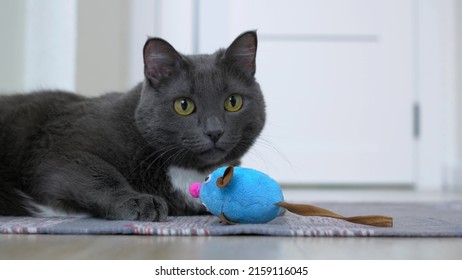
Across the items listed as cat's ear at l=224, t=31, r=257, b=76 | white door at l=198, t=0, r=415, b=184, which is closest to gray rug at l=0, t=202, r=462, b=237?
cat's ear at l=224, t=31, r=257, b=76

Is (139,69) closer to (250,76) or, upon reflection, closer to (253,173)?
(250,76)

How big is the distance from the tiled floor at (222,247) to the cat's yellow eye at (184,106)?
37 centimetres

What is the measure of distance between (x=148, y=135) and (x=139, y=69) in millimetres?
1630

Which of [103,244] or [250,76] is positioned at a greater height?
[250,76]


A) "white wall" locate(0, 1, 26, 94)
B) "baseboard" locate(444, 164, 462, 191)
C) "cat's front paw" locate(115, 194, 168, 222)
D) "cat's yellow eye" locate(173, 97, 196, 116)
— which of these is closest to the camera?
"cat's front paw" locate(115, 194, 168, 222)

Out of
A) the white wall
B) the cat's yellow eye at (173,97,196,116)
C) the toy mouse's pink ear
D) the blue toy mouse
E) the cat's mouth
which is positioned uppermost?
the white wall

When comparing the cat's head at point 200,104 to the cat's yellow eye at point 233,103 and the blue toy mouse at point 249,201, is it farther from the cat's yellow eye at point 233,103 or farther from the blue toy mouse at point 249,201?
the blue toy mouse at point 249,201

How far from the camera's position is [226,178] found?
3.45 feet

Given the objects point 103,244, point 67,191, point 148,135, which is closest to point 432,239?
point 103,244

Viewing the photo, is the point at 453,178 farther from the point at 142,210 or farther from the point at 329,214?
the point at 142,210

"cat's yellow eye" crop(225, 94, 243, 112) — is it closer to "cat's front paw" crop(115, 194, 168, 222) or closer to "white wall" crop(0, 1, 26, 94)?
"cat's front paw" crop(115, 194, 168, 222)

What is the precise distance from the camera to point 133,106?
1.39m

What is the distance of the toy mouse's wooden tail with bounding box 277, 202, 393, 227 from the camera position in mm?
1054

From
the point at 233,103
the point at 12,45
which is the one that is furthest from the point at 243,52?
the point at 12,45
